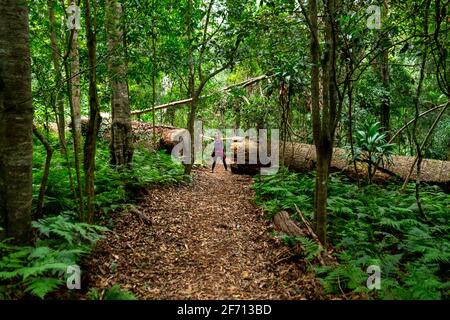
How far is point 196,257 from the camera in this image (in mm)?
4926

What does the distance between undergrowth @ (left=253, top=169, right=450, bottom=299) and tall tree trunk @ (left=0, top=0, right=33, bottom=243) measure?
3.49m

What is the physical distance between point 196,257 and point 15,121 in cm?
299

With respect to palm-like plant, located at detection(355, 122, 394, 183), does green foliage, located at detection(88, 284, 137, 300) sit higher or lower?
lower

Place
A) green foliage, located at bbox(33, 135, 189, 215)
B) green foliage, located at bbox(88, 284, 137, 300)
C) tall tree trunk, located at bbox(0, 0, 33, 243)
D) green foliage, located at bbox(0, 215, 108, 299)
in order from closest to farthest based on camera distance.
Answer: green foliage, located at bbox(0, 215, 108, 299), green foliage, located at bbox(88, 284, 137, 300), tall tree trunk, located at bbox(0, 0, 33, 243), green foliage, located at bbox(33, 135, 189, 215)

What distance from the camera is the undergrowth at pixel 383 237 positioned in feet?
11.6

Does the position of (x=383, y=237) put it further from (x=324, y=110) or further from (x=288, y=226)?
(x=324, y=110)

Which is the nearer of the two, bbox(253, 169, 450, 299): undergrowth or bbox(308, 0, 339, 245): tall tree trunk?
bbox(253, 169, 450, 299): undergrowth

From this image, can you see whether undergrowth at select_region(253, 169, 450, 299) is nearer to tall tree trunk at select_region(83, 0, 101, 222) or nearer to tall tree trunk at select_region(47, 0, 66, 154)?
tall tree trunk at select_region(83, 0, 101, 222)

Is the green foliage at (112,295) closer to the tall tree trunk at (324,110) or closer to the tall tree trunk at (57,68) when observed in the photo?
the tall tree trunk at (57,68)

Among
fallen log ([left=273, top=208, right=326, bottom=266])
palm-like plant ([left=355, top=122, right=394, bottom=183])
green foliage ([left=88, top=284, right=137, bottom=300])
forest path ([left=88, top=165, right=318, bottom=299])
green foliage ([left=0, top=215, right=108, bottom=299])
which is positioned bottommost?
forest path ([left=88, top=165, right=318, bottom=299])

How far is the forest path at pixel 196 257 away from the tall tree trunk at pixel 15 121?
3.57ft

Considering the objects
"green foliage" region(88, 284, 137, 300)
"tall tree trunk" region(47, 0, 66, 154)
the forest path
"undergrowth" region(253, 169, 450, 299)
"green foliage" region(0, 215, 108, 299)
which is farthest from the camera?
"tall tree trunk" region(47, 0, 66, 154)

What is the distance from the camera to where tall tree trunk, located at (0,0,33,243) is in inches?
134

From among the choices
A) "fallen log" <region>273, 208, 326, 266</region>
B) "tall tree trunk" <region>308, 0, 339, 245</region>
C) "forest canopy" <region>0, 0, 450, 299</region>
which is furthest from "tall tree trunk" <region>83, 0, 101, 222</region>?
"fallen log" <region>273, 208, 326, 266</region>
